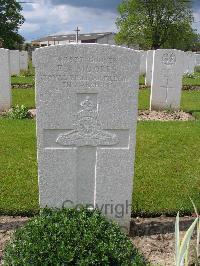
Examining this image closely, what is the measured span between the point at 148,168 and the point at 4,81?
5.87 meters

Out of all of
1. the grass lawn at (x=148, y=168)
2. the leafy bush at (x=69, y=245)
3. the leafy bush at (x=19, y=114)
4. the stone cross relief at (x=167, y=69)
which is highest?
the stone cross relief at (x=167, y=69)

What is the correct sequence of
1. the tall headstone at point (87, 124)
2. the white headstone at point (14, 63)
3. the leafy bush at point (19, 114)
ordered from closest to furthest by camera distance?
the tall headstone at point (87, 124) → the leafy bush at point (19, 114) → the white headstone at point (14, 63)

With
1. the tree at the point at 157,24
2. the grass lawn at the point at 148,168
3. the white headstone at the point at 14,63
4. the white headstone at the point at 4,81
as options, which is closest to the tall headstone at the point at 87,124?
the grass lawn at the point at 148,168

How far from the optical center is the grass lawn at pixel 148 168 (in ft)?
15.8

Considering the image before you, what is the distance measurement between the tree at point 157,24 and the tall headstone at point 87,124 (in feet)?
141

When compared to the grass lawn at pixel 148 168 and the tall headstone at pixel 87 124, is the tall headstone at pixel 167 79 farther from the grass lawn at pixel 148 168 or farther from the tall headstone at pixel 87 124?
the tall headstone at pixel 87 124

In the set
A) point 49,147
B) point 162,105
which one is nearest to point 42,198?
point 49,147

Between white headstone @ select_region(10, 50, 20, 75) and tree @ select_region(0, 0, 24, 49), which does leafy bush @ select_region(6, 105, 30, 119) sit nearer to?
white headstone @ select_region(10, 50, 20, 75)

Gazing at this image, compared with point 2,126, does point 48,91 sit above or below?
above

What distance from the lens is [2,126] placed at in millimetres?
8664

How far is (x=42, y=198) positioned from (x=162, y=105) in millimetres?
8233

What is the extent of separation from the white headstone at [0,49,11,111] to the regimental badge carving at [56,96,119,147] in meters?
7.23

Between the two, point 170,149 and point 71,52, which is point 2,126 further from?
point 71,52

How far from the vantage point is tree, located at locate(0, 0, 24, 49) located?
47031 millimetres
